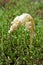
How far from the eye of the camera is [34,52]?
1.99m

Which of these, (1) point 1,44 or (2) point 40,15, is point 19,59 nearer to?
(1) point 1,44

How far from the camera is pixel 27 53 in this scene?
1.92 metres

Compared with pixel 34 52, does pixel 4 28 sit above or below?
above

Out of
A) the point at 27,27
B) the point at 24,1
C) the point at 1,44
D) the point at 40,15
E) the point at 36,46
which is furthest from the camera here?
the point at 24,1

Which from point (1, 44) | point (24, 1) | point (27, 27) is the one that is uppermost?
point (24, 1)

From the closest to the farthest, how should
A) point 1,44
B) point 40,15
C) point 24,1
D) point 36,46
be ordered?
point 1,44 < point 36,46 < point 40,15 < point 24,1

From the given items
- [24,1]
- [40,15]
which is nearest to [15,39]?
[40,15]

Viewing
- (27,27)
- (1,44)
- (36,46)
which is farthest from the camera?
(36,46)

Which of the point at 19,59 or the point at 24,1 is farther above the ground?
the point at 24,1

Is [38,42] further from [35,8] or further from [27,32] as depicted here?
[35,8]

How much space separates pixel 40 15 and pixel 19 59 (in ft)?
4.15

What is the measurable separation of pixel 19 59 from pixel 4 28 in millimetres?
442

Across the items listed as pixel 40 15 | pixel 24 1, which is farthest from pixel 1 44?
pixel 24 1

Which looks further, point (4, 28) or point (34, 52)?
point (4, 28)
